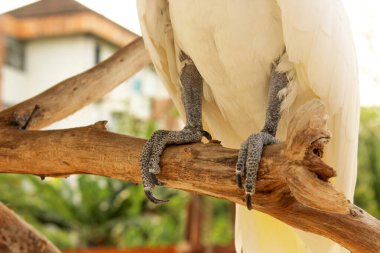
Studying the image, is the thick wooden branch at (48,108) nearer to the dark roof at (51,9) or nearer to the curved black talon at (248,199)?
the curved black talon at (248,199)

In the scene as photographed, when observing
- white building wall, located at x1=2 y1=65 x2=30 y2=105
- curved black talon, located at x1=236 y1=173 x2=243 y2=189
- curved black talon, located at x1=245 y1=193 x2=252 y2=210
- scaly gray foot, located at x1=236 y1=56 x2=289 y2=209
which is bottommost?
curved black talon, located at x1=245 y1=193 x2=252 y2=210

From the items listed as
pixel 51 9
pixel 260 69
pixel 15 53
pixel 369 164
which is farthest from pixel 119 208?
pixel 15 53

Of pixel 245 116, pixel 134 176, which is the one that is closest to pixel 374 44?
pixel 245 116

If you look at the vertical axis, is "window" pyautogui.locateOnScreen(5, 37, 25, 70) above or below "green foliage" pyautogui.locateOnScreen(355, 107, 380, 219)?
above

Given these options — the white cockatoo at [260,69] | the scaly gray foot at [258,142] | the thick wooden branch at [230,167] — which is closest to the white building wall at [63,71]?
the white cockatoo at [260,69]

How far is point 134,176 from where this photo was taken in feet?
5.30

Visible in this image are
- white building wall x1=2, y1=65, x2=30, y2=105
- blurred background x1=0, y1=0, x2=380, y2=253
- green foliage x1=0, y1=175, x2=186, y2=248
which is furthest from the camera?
white building wall x1=2, y1=65, x2=30, y2=105

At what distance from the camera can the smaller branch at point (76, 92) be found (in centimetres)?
188

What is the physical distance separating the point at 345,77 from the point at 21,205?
181 inches

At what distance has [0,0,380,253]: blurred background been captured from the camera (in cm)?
401

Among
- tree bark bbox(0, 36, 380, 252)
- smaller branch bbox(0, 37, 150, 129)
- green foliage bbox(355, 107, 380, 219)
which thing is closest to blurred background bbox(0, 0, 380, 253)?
green foliage bbox(355, 107, 380, 219)

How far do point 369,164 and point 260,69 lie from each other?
4210mm

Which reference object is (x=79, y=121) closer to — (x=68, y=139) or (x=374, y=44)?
(x=374, y=44)

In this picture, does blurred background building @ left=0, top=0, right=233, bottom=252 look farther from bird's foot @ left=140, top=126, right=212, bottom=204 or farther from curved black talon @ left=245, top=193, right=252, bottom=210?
curved black talon @ left=245, top=193, right=252, bottom=210
